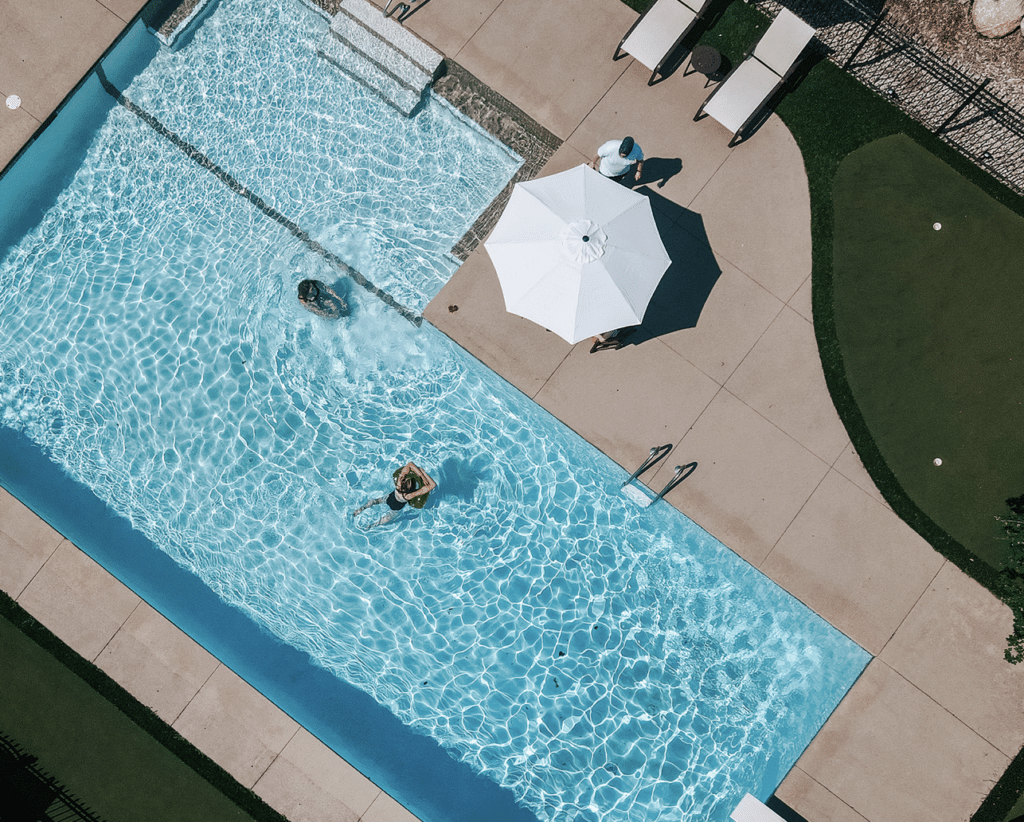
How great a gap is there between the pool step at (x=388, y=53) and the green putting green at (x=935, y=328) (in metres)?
6.71

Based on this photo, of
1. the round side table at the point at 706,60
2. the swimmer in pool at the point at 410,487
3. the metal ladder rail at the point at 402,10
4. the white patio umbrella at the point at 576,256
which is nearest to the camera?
the white patio umbrella at the point at 576,256

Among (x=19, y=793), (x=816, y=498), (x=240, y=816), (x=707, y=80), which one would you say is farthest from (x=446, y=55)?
(x=19, y=793)

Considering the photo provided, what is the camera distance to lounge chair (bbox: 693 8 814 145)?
1130 cm

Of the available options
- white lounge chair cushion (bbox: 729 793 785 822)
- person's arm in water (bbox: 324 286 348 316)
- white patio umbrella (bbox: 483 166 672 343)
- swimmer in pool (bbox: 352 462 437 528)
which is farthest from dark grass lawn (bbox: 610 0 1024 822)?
person's arm in water (bbox: 324 286 348 316)

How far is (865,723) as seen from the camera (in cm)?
1112

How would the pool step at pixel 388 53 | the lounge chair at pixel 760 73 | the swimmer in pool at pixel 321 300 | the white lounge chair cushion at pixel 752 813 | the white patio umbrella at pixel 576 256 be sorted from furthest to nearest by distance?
the pool step at pixel 388 53, the lounge chair at pixel 760 73, the swimmer in pool at pixel 321 300, the white lounge chair cushion at pixel 752 813, the white patio umbrella at pixel 576 256

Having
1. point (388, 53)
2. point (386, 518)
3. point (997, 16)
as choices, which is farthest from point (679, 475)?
point (997, 16)

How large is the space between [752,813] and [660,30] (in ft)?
37.4

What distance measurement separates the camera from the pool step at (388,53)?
38.8 feet

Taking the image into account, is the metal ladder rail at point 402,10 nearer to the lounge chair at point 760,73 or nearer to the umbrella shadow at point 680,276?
the umbrella shadow at point 680,276

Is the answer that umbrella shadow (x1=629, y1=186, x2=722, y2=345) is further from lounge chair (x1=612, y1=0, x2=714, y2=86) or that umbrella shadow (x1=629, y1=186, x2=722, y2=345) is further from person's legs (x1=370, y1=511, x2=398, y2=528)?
person's legs (x1=370, y1=511, x2=398, y2=528)

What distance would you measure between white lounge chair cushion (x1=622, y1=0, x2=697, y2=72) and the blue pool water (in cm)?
254

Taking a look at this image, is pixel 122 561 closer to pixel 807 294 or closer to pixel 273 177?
pixel 273 177

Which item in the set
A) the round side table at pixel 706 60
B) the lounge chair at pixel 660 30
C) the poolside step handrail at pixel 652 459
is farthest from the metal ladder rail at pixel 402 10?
the poolside step handrail at pixel 652 459
